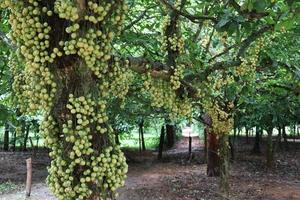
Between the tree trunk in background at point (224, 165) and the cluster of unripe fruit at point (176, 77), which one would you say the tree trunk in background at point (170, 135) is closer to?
the tree trunk in background at point (224, 165)

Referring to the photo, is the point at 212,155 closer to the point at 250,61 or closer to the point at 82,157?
the point at 250,61

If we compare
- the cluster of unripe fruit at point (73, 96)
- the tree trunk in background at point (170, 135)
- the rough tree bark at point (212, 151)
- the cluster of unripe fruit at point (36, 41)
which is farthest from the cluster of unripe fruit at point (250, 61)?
the tree trunk in background at point (170, 135)

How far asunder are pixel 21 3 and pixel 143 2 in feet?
13.0

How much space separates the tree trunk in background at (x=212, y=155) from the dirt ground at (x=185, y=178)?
0.27m

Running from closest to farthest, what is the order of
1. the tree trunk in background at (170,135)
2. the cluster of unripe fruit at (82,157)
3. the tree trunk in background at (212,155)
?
the cluster of unripe fruit at (82,157), the tree trunk in background at (212,155), the tree trunk in background at (170,135)

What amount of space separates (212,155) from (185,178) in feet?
5.29

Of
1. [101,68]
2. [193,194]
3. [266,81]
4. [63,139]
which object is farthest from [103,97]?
[193,194]

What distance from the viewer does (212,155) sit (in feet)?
45.4

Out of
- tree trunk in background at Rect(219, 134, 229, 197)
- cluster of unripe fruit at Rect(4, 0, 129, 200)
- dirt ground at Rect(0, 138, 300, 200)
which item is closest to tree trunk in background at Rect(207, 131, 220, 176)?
dirt ground at Rect(0, 138, 300, 200)

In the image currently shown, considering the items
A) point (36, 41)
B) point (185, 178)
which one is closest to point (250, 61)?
point (36, 41)

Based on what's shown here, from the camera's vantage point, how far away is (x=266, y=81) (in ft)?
29.2

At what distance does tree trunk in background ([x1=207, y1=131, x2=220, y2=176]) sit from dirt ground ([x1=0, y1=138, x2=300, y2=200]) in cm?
27

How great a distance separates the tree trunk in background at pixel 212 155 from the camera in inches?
514

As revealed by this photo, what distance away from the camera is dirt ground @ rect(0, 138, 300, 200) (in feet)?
40.0
